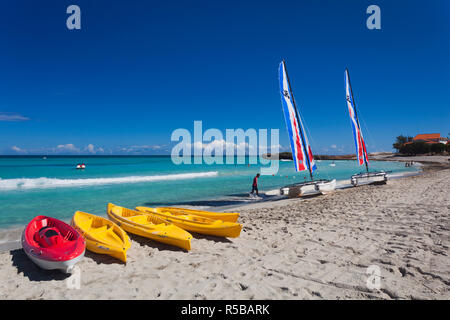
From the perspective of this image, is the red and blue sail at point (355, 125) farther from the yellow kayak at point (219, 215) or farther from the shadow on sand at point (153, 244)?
the shadow on sand at point (153, 244)

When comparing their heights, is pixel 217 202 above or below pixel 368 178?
below

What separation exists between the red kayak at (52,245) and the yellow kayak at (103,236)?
335mm

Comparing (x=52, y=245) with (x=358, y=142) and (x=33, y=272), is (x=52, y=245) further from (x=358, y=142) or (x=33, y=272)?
(x=358, y=142)

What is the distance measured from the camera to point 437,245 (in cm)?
511

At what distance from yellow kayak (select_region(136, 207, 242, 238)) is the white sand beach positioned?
0.75ft

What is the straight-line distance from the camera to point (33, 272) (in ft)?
15.8

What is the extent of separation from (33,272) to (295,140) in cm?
1073

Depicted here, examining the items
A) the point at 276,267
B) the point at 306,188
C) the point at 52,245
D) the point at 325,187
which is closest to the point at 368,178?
the point at 325,187

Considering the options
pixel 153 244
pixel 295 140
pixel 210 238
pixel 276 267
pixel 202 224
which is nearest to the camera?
pixel 276 267

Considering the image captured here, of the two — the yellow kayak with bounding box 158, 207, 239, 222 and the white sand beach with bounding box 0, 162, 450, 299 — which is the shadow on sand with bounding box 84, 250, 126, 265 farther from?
the yellow kayak with bounding box 158, 207, 239, 222
